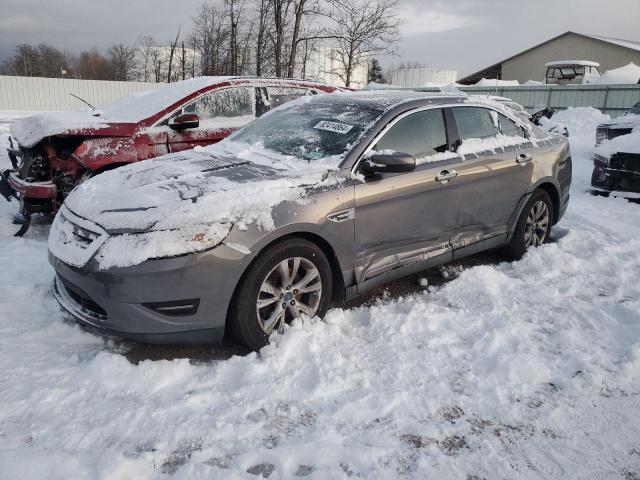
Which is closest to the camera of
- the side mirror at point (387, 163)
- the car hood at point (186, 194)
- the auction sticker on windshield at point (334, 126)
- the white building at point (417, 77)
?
the car hood at point (186, 194)

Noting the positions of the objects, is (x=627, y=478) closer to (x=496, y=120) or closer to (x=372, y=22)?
(x=496, y=120)

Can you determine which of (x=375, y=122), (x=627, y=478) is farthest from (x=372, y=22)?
(x=627, y=478)

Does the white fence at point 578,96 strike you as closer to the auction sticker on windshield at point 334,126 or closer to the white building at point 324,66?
the white building at point 324,66

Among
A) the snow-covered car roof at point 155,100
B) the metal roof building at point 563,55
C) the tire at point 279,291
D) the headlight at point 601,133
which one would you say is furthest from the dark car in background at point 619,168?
the metal roof building at point 563,55

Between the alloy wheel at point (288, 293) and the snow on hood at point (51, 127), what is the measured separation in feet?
10.6

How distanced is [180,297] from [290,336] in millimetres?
763

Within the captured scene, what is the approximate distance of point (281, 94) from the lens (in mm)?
6695

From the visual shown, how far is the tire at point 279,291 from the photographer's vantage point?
10.3ft

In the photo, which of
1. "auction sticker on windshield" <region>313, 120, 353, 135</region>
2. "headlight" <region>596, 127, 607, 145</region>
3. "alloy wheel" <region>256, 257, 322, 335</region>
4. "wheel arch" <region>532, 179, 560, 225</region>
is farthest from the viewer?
"headlight" <region>596, 127, 607, 145</region>

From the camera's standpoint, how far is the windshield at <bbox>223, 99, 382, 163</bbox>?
12.8 feet

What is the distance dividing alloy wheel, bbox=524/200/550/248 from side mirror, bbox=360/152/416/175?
2.15 m

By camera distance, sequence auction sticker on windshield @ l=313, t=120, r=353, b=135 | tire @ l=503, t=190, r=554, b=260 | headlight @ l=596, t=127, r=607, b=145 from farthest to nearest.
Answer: headlight @ l=596, t=127, r=607, b=145
tire @ l=503, t=190, r=554, b=260
auction sticker on windshield @ l=313, t=120, r=353, b=135

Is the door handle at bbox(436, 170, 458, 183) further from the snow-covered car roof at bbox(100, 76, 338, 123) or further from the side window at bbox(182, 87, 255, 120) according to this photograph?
the snow-covered car roof at bbox(100, 76, 338, 123)

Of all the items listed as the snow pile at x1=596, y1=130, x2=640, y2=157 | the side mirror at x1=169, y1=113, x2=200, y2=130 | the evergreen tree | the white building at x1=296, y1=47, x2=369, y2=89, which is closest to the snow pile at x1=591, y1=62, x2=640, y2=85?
the white building at x1=296, y1=47, x2=369, y2=89
